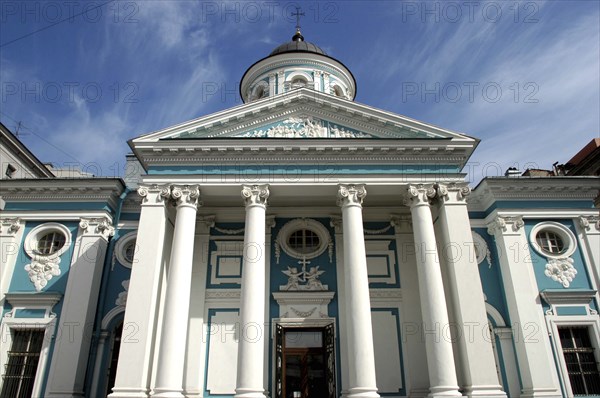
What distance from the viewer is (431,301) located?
1309 centimetres

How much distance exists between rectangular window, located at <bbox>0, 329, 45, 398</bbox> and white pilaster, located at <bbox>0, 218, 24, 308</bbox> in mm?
1512

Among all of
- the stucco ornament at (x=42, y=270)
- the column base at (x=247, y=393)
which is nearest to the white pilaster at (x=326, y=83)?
the stucco ornament at (x=42, y=270)

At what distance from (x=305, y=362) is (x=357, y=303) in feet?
11.6

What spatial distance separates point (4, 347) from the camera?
49.4ft

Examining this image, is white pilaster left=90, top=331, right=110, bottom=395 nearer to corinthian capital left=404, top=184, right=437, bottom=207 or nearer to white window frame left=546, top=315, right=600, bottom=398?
corinthian capital left=404, top=184, right=437, bottom=207

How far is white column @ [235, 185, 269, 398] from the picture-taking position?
1216 cm

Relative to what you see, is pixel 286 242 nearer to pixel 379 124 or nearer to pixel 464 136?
pixel 379 124

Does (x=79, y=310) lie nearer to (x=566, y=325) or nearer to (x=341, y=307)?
(x=341, y=307)

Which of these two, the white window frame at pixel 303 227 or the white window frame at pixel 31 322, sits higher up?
the white window frame at pixel 303 227

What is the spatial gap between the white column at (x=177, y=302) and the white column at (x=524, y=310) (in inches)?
401

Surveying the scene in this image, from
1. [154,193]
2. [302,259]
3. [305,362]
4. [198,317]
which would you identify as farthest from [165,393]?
[302,259]

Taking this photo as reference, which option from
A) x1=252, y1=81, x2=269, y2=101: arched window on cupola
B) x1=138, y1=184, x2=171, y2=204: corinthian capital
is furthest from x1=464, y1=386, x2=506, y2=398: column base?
x1=252, y1=81, x2=269, y2=101: arched window on cupola

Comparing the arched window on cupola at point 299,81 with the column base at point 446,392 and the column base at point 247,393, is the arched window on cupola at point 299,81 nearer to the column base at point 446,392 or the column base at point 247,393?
the column base at point 247,393

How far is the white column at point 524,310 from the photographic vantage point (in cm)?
1426
